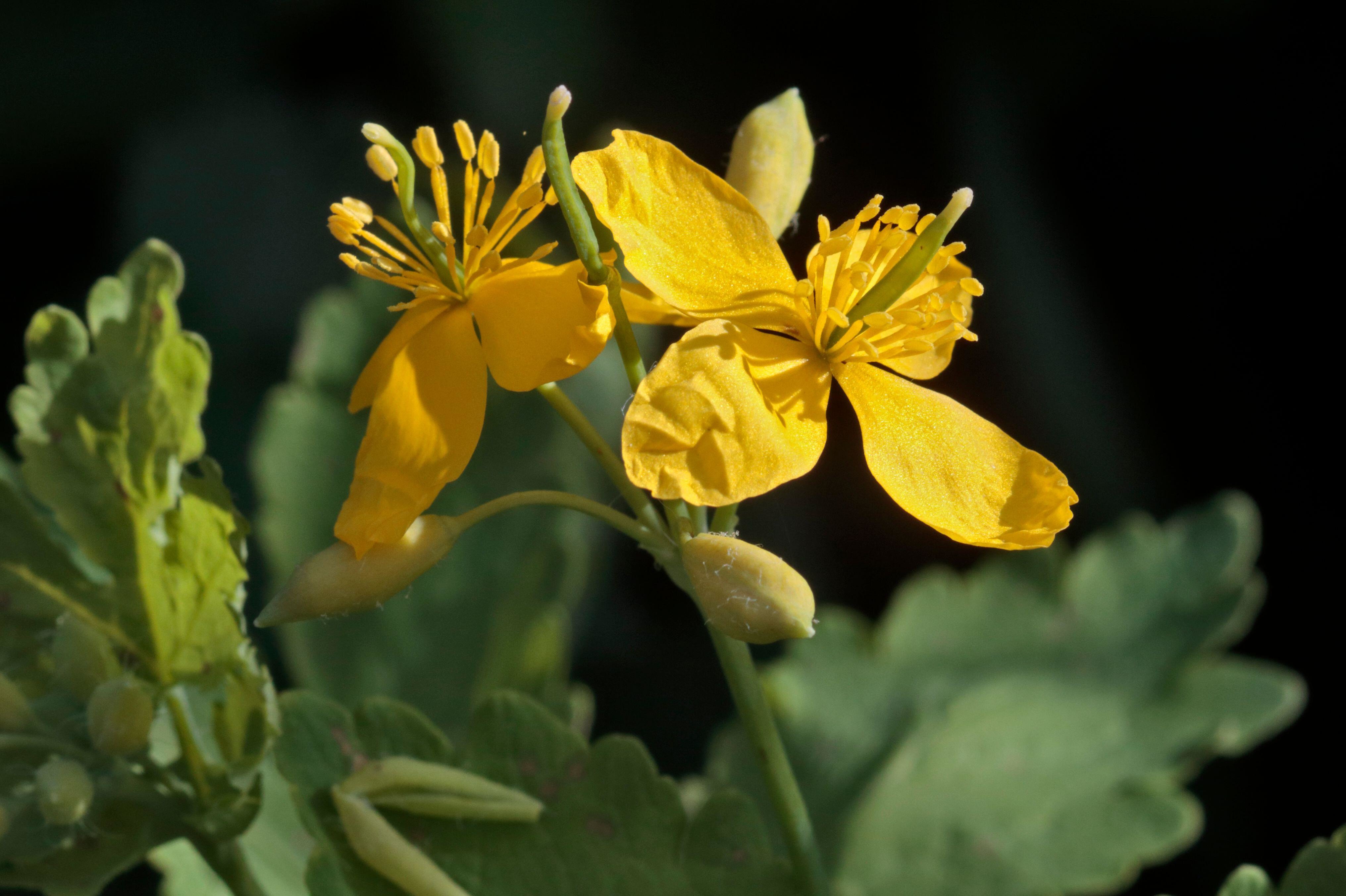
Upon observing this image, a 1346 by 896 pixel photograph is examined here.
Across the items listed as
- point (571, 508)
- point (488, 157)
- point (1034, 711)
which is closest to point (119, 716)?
point (571, 508)

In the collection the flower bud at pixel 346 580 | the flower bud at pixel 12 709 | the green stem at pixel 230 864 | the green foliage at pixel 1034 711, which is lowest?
the green foliage at pixel 1034 711

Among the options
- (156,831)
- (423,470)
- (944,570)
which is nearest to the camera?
(423,470)

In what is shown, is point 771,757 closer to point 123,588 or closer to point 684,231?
point 684,231

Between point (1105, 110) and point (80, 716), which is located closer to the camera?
point (80, 716)

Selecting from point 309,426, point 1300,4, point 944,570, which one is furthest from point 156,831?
point 1300,4

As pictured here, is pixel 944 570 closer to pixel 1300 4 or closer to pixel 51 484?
pixel 1300 4

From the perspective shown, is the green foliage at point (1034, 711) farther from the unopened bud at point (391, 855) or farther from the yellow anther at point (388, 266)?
the yellow anther at point (388, 266)

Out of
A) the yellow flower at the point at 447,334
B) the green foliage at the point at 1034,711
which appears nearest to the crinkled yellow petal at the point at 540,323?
the yellow flower at the point at 447,334

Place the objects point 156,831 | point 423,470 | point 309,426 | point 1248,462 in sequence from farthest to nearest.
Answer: point 1248,462 < point 309,426 < point 156,831 < point 423,470

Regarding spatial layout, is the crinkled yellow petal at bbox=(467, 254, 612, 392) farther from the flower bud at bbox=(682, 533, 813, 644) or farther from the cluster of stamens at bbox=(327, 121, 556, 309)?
the flower bud at bbox=(682, 533, 813, 644)

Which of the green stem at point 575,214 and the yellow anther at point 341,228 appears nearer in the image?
the green stem at point 575,214
